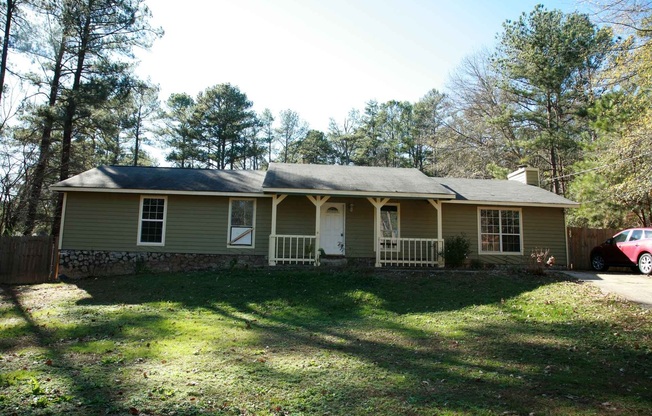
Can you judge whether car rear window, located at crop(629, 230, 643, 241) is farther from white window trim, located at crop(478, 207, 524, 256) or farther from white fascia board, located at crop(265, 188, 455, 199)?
white fascia board, located at crop(265, 188, 455, 199)

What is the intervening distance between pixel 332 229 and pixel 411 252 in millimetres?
2809

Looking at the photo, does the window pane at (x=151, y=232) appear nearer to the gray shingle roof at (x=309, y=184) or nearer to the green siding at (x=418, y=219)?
the gray shingle roof at (x=309, y=184)

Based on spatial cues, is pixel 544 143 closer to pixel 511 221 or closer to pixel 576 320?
pixel 511 221

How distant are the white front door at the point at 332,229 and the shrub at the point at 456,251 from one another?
11.0 ft

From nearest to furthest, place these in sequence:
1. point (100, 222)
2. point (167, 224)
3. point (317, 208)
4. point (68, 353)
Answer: point (68, 353)
point (317, 208)
point (100, 222)
point (167, 224)

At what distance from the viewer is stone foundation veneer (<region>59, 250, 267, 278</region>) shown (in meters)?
13.3

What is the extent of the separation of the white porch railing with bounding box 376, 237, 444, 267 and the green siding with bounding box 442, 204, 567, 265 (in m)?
1.10

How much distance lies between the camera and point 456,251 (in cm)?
1333

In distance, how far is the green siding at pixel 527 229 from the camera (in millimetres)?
14633

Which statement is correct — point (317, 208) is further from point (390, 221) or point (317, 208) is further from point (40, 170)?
point (40, 170)

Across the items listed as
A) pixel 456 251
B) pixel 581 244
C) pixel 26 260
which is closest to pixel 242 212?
pixel 26 260

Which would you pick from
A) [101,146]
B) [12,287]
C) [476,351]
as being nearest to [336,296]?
[476,351]

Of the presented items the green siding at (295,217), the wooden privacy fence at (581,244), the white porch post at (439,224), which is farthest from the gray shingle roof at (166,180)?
the wooden privacy fence at (581,244)

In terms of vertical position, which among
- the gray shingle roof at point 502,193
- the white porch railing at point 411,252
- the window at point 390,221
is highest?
the gray shingle roof at point 502,193
